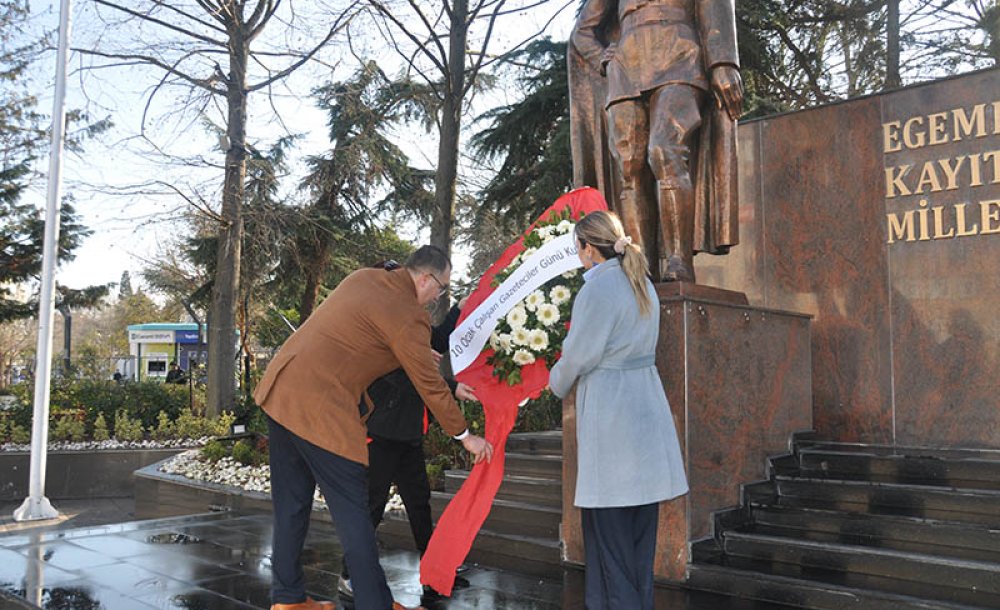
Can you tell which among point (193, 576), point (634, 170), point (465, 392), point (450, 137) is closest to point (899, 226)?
point (634, 170)

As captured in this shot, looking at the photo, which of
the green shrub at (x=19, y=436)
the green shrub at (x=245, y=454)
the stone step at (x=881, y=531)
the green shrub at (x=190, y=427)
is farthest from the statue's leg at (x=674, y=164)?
the green shrub at (x=19, y=436)

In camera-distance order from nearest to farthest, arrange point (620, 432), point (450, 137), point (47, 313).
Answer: point (620, 432) → point (47, 313) → point (450, 137)

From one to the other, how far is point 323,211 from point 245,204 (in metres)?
4.92

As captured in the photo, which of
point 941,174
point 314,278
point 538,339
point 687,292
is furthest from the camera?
point 314,278

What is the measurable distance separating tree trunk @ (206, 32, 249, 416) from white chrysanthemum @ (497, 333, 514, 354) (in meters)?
10.7

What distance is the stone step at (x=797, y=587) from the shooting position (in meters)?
3.93

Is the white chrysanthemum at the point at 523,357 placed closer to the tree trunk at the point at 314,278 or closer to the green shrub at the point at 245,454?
the green shrub at the point at 245,454

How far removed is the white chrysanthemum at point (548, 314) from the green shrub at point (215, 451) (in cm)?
775

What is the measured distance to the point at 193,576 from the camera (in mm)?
5238

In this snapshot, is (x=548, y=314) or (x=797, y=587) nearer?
(x=797, y=587)

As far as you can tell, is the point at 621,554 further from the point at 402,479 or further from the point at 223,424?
the point at 223,424

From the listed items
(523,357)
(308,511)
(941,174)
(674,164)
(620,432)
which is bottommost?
(308,511)

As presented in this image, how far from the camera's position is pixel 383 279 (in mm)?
3797

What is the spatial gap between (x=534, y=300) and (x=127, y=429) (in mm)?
12119
